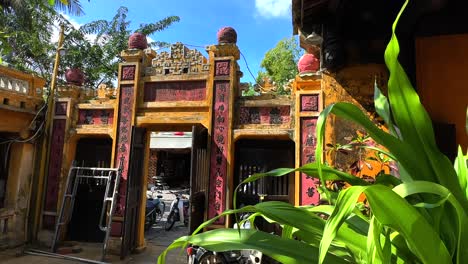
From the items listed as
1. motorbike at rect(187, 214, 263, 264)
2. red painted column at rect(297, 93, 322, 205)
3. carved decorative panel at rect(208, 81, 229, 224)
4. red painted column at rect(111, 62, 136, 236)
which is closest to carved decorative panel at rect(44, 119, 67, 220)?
red painted column at rect(111, 62, 136, 236)

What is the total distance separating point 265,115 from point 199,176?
1.61m

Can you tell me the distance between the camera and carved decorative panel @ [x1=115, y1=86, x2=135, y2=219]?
6.25m

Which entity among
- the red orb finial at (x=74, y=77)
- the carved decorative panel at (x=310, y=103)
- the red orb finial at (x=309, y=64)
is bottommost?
the carved decorative panel at (x=310, y=103)

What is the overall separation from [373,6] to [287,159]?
13.4 ft

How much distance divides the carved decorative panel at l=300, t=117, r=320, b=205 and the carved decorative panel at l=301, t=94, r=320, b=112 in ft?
0.50

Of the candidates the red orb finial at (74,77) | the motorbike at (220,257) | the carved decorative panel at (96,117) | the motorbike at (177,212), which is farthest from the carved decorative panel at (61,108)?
the motorbike at (220,257)

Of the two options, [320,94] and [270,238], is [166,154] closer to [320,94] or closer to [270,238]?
[320,94]

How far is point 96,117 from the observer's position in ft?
22.1

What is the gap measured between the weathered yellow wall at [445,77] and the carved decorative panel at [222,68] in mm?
3972

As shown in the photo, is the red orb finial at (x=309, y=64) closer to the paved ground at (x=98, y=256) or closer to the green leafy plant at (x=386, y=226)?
the paved ground at (x=98, y=256)

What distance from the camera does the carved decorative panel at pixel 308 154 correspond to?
5320mm

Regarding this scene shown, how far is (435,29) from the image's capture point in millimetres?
2256

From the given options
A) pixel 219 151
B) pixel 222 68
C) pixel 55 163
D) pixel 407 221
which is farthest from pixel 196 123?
pixel 407 221

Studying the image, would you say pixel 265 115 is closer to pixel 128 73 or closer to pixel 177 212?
pixel 128 73
